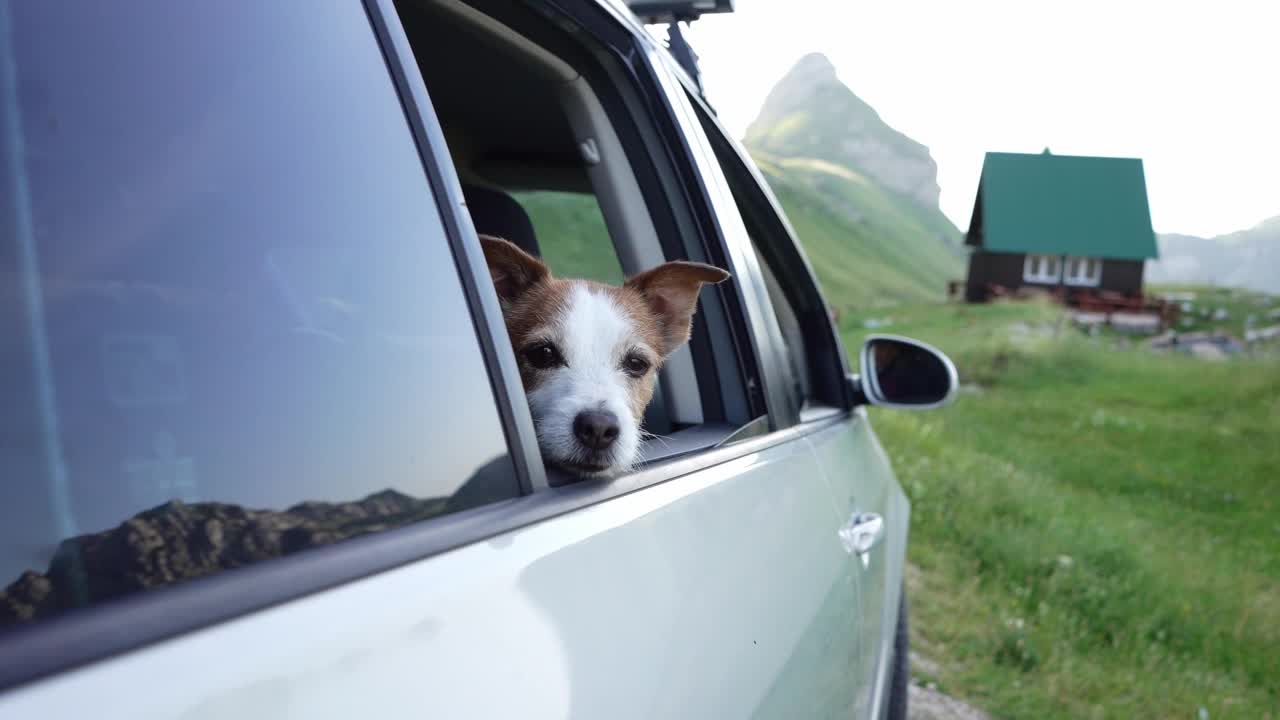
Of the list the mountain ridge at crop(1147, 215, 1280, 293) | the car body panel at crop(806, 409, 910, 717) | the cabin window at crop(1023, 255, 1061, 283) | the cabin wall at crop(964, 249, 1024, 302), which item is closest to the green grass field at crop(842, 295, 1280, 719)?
the car body panel at crop(806, 409, 910, 717)

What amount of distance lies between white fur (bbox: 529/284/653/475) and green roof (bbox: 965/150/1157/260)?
46334 mm

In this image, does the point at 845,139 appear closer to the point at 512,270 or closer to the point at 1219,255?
the point at 1219,255

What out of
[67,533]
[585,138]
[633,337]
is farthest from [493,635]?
[585,138]

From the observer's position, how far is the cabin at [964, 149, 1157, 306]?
151ft

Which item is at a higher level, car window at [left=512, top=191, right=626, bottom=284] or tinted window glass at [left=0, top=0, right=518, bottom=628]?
car window at [left=512, top=191, right=626, bottom=284]

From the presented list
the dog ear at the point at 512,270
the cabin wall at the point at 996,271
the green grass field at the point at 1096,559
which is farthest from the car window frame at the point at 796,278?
the cabin wall at the point at 996,271

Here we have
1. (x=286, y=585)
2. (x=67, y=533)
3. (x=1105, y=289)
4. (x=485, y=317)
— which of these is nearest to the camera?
(x=67, y=533)

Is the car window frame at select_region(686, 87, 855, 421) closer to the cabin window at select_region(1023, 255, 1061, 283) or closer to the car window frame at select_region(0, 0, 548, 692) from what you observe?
the car window frame at select_region(0, 0, 548, 692)

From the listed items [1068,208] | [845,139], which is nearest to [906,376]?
[1068,208]

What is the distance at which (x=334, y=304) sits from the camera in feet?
3.75

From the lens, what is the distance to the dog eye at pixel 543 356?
2.44 metres

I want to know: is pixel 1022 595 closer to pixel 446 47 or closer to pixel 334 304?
pixel 446 47

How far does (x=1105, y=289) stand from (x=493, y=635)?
52223 mm

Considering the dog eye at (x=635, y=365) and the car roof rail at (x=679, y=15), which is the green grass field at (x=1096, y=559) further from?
the car roof rail at (x=679, y=15)
